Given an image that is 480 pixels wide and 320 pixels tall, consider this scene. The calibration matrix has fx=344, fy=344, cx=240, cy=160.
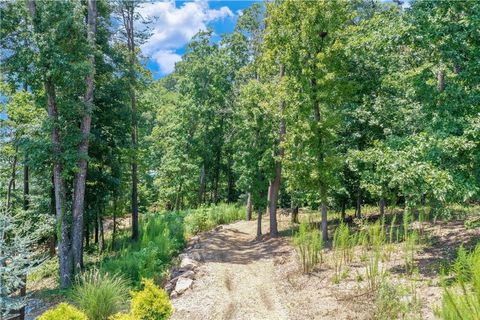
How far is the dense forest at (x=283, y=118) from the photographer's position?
6.62 metres

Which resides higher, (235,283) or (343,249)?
(343,249)

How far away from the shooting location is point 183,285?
7.84 m

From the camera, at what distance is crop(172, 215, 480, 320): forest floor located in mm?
6164

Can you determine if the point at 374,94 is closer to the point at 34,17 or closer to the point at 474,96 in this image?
the point at 474,96

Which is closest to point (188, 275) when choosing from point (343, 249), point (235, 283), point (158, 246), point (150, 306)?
point (235, 283)

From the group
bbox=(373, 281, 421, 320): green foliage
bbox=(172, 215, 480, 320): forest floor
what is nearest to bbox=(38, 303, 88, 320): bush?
bbox=(172, 215, 480, 320): forest floor

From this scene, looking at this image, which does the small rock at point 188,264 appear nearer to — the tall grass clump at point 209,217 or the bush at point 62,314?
the bush at point 62,314

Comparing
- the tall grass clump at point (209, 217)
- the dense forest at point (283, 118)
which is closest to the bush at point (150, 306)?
the dense forest at point (283, 118)

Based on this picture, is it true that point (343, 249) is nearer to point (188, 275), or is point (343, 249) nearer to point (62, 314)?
point (188, 275)

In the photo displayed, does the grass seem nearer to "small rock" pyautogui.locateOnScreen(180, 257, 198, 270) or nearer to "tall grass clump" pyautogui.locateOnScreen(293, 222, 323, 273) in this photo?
"small rock" pyautogui.locateOnScreen(180, 257, 198, 270)

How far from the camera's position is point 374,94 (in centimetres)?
1160

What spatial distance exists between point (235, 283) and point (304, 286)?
1762 millimetres

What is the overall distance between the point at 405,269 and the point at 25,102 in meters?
13.7

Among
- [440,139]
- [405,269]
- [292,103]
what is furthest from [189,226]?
[440,139]
